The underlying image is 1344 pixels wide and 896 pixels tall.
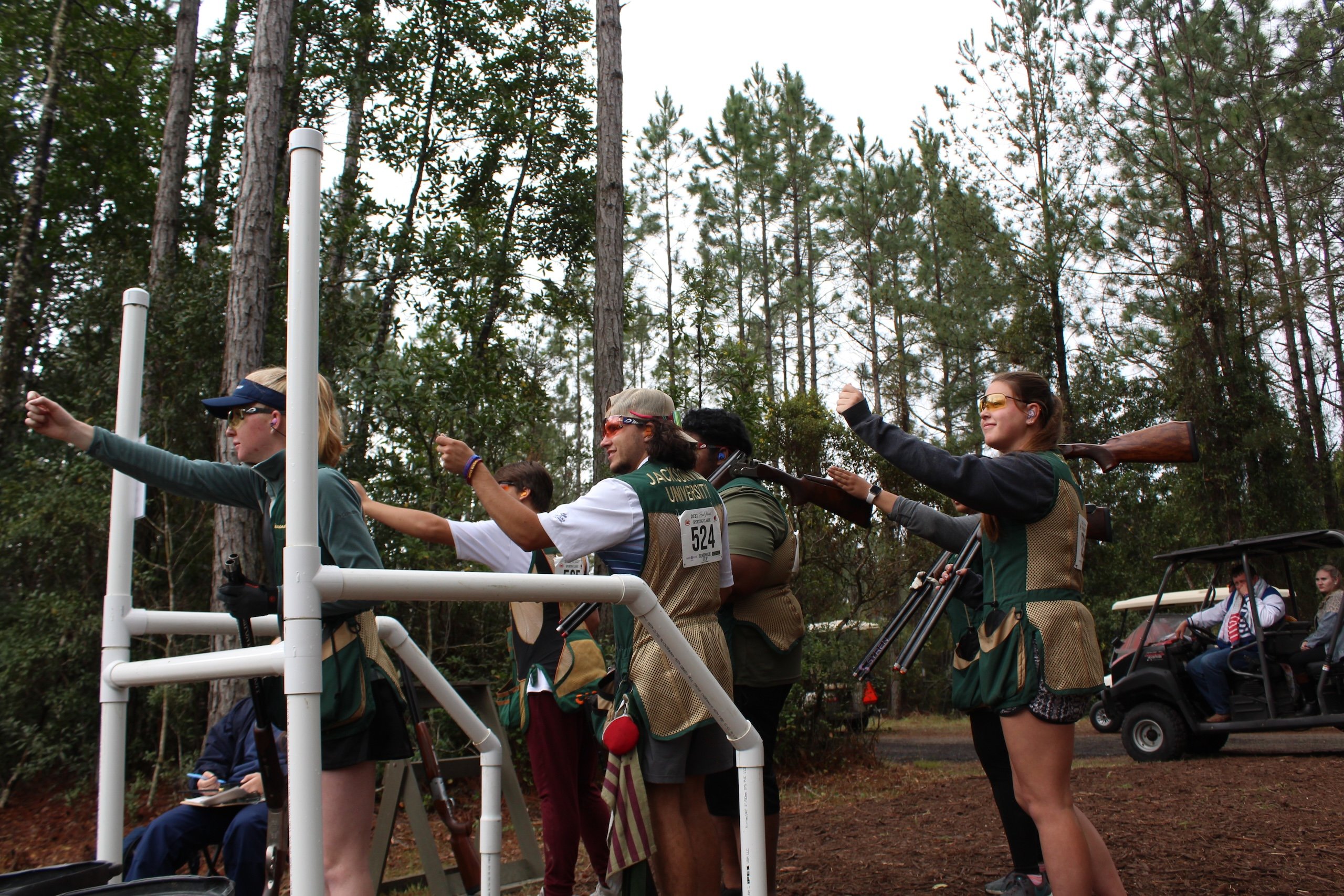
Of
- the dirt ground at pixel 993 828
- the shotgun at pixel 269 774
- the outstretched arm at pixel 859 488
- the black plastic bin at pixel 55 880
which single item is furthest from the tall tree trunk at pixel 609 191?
the black plastic bin at pixel 55 880

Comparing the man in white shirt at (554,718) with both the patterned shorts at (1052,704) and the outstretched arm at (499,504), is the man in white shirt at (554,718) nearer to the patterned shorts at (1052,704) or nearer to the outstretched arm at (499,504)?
the outstretched arm at (499,504)

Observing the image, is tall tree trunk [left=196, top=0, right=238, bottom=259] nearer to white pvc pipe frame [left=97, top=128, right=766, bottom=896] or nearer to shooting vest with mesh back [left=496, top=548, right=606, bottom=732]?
shooting vest with mesh back [left=496, top=548, right=606, bottom=732]

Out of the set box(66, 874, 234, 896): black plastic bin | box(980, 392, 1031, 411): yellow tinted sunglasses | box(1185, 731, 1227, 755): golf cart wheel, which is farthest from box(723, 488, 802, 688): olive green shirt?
box(1185, 731, 1227, 755): golf cart wheel

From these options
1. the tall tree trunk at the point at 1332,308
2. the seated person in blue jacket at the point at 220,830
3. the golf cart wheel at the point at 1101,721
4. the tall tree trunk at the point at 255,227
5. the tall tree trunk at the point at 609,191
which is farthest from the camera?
the tall tree trunk at the point at 1332,308

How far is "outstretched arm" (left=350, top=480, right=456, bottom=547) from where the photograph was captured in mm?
3193

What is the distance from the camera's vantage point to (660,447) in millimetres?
3072

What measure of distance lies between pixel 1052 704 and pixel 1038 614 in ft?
0.86

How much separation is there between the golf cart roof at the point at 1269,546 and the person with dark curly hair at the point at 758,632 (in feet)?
23.8

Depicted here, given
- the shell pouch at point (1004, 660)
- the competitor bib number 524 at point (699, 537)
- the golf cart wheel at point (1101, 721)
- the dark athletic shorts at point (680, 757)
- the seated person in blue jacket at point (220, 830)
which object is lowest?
the golf cart wheel at point (1101, 721)

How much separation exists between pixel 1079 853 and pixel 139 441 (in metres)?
2.86

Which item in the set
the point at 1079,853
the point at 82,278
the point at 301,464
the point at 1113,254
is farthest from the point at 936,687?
the point at 301,464

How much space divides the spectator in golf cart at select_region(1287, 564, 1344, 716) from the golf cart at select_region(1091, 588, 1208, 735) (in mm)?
1525

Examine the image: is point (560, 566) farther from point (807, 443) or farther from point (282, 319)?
point (282, 319)

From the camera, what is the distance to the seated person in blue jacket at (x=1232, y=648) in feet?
32.0
